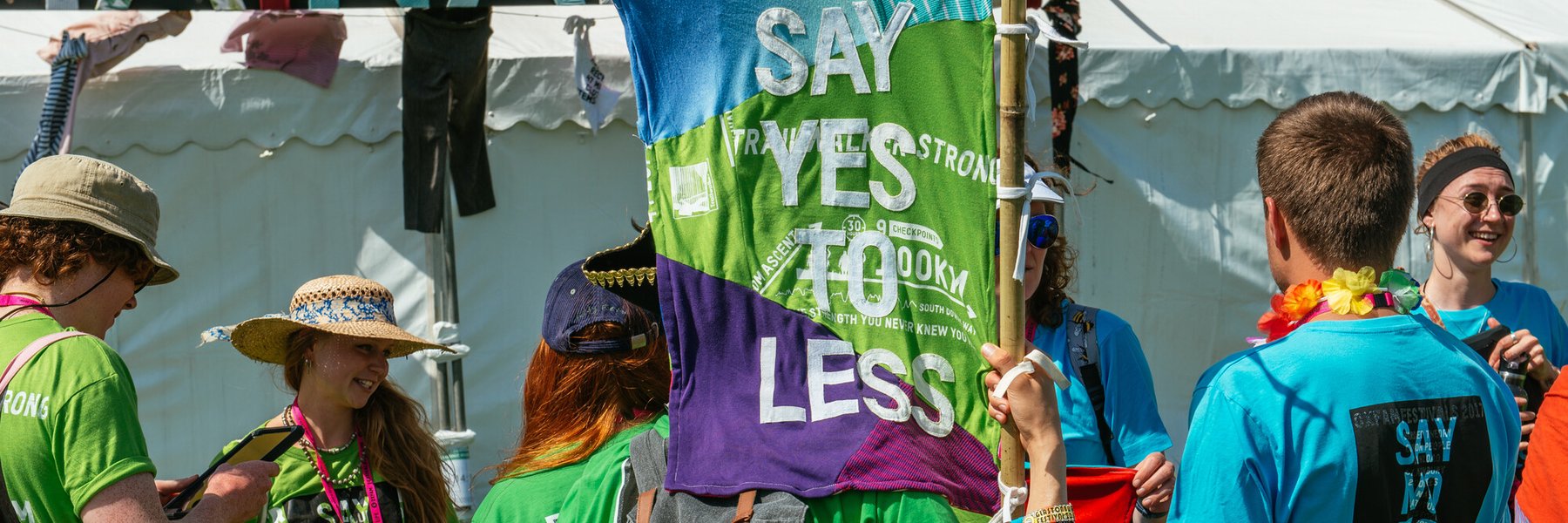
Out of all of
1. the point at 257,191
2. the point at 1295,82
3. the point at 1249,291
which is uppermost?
the point at 1295,82

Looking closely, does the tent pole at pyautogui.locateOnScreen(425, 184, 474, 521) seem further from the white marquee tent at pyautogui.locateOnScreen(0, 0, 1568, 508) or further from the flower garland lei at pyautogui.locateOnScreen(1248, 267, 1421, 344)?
the flower garland lei at pyautogui.locateOnScreen(1248, 267, 1421, 344)

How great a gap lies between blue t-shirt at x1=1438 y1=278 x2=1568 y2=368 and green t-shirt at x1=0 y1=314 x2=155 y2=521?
340 centimetres

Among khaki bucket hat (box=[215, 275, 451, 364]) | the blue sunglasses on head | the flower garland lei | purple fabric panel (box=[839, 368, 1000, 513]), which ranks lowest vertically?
purple fabric panel (box=[839, 368, 1000, 513])

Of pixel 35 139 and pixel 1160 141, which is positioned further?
pixel 1160 141

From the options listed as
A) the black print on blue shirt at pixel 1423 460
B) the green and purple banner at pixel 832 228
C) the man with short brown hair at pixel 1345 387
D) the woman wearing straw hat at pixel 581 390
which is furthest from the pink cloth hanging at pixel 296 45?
the black print on blue shirt at pixel 1423 460

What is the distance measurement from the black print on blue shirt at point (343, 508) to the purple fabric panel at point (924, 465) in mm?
1624

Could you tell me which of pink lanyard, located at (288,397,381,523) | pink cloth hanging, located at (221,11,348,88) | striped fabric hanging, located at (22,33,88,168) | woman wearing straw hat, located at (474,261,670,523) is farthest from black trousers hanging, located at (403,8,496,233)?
woman wearing straw hat, located at (474,261,670,523)

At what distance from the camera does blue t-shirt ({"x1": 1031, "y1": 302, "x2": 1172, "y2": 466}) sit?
286 centimetres

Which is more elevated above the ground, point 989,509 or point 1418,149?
point 1418,149

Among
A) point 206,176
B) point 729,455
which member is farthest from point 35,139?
point 729,455

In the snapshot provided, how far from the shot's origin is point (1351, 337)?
76.6 inches

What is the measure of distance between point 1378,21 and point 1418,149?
2.26ft

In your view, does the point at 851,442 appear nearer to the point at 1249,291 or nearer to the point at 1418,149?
the point at 1249,291

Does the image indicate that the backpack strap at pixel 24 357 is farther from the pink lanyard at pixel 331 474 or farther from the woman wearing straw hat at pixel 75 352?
the pink lanyard at pixel 331 474
